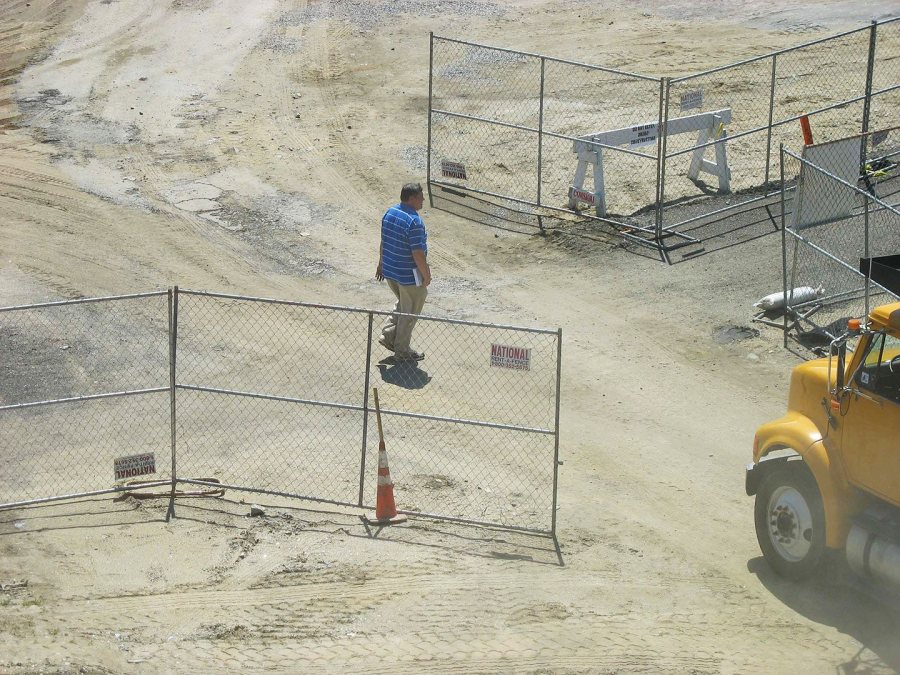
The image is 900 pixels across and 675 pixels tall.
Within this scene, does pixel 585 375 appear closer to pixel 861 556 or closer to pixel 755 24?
pixel 861 556

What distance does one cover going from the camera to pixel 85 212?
1734 cm

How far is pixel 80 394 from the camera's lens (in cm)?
1223

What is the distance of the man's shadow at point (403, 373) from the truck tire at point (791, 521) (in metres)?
4.53

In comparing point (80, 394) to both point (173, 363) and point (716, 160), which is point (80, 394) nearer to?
point (173, 363)

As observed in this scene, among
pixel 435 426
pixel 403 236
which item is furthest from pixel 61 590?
pixel 403 236

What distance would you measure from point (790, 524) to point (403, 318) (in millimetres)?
5316

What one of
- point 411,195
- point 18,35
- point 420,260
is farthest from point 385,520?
point 18,35

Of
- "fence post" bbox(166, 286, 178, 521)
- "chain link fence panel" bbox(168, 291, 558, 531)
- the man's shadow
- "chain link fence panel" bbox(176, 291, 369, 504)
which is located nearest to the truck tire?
"chain link fence panel" bbox(168, 291, 558, 531)

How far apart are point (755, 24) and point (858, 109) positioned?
667 cm

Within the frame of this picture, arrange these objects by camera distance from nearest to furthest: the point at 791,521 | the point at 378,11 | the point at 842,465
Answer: the point at 842,465 < the point at 791,521 < the point at 378,11

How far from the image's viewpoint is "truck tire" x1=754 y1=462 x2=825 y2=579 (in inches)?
335

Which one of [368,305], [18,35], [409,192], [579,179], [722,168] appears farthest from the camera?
[18,35]

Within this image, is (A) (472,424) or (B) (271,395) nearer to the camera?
(A) (472,424)

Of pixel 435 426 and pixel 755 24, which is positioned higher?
pixel 755 24
